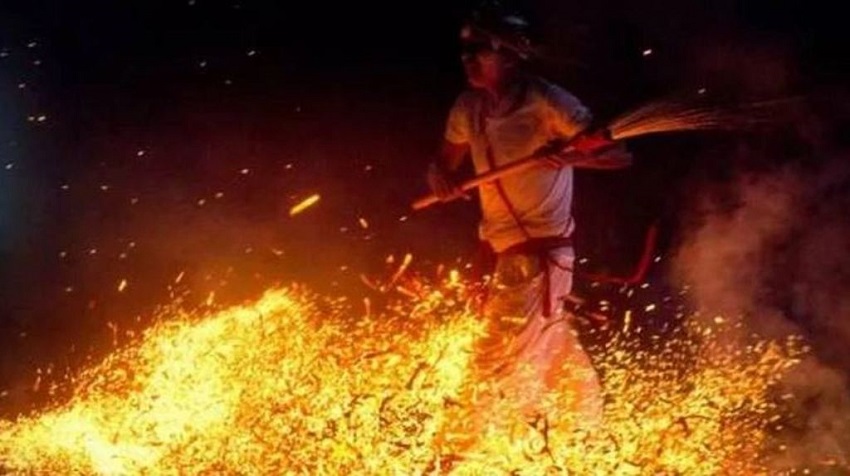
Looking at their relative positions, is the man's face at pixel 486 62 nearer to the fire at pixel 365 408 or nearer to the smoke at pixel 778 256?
the fire at pixel 365 408

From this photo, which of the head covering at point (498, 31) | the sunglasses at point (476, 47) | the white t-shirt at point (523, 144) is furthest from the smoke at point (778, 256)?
the sunglasses at point (476, 47)

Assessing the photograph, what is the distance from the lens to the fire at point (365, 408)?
18.4 ft

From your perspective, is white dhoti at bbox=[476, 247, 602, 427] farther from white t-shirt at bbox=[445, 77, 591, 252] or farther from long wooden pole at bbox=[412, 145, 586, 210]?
long wooden pole at bbox=[412, 145, 586, 210]

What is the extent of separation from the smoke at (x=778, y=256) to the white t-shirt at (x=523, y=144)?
1.86 meters

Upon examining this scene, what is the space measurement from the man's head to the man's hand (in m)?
0.47

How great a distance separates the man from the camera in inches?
230

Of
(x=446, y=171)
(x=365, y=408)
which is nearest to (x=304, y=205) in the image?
(x=446, y=171)

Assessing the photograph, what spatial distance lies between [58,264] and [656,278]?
3908 millimetres

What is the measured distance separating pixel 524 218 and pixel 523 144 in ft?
1.10

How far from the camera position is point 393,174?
8.50 meters

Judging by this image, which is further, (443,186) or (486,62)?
(443,186)

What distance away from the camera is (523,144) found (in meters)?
5.90

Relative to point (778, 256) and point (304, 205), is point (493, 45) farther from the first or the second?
point (304, 205)

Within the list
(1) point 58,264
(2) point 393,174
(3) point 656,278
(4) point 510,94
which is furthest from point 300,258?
(4) point 510,94
